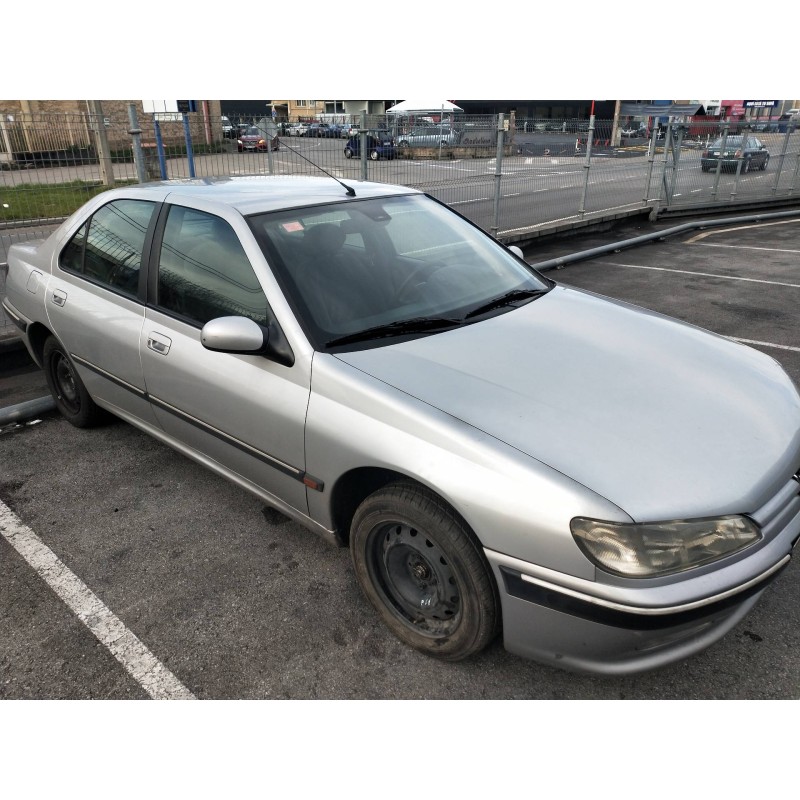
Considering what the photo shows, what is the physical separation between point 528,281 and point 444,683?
2.03 meters

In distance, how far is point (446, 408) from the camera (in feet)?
7.31

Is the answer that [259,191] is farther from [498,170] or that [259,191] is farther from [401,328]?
[498,170]

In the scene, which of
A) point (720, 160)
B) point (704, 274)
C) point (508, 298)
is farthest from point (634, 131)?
point (508, 298)

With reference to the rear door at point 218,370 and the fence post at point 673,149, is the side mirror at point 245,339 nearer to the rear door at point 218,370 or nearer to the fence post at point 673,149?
the rear door at point 218,370

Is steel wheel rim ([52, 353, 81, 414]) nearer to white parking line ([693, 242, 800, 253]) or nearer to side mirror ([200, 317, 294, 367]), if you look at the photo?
side mirror ([200, 317, 294, 367])

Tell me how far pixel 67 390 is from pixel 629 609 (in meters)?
3.74

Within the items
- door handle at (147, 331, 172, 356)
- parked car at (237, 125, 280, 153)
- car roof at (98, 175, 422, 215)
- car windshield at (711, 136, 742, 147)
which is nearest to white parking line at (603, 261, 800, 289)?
parked car at (237, 125, 280, 153)

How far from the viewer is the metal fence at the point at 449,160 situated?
526cm

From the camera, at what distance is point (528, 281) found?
3412 mm

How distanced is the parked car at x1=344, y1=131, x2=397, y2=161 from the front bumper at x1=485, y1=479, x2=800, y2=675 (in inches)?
265

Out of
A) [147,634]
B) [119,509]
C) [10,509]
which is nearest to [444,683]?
[147,634]

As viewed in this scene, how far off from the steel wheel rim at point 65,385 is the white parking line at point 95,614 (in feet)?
3.16

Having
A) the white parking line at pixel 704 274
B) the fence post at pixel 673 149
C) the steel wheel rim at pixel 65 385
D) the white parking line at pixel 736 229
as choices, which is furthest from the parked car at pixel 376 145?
the fence post at pixel 673 149

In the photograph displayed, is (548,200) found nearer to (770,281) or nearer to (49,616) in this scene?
(770,281)
